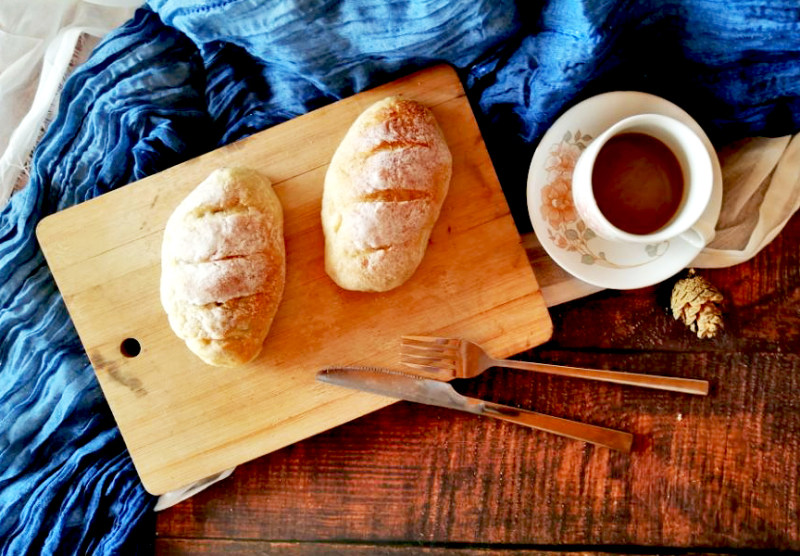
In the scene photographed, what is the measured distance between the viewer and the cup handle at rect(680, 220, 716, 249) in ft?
3.44

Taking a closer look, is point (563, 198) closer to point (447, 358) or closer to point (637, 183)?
point (637, 183)

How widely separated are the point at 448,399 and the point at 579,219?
363 millimetres

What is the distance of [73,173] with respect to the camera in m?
1.21

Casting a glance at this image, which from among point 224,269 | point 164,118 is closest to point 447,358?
point 224,269

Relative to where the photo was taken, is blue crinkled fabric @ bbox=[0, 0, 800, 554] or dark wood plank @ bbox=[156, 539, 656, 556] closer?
blue crinkled fabric @ bbox=[0, 0, 800, 554]

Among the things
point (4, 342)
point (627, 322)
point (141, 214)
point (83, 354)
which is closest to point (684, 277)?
point (627, 322)

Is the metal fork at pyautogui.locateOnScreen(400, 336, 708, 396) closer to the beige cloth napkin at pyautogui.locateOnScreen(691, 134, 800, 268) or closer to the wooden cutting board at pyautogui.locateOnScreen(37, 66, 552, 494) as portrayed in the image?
Result: the wooden cutting board at pyautogui.locateOnScreen(37, 66, 552, 494)

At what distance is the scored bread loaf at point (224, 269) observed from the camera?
104cm

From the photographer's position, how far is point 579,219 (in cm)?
112

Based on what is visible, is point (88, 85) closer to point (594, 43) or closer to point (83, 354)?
point (83, 354)

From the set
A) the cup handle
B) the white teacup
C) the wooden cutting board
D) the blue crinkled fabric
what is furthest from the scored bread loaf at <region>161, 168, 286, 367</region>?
the cup handle

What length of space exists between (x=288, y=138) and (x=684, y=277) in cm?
71

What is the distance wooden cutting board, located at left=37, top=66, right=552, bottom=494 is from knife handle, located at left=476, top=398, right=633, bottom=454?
110 millimetres

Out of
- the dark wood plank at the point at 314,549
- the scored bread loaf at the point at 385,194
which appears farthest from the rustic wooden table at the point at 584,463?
the scored bread loaf at the point at 385,194
